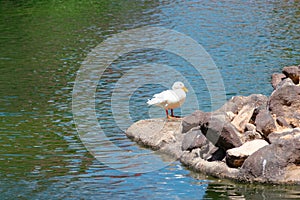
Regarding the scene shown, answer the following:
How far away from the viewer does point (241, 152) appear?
12.1 metres

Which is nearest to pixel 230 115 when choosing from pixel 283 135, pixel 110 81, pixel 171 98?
pixel 171 98

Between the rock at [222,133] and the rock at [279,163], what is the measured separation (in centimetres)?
73

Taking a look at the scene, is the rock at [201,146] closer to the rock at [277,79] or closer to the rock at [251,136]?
the rock at [251,136]

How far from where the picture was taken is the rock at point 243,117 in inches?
516

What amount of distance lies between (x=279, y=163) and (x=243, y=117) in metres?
1.81

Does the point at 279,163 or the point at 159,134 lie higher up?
the point at 279,163

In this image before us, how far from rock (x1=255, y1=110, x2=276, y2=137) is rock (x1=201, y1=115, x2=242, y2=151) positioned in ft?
1.32

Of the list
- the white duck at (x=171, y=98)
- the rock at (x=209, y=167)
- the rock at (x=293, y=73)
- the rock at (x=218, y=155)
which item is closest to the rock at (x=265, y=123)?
the rock at (x=218, y=155)

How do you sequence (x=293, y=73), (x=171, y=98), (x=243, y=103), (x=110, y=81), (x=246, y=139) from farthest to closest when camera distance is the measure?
(x=110, y=81) < (x=171, y=98) < (x=243, y=103) < (x=293, y=73) < (x=246, y=139)

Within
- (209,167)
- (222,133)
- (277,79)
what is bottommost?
(209,167)

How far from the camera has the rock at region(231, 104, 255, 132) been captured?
13115 mm

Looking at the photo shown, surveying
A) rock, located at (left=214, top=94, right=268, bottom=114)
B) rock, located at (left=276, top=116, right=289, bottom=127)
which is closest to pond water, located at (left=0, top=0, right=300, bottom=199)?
rock, located at (left=276, top=116, right=289, bottom=127)

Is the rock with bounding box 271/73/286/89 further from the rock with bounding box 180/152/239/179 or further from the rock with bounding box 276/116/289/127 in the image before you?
the rock with bounding box 180/152/239/179

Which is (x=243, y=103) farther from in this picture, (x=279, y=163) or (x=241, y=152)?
Answer: (x=279, y=163)
